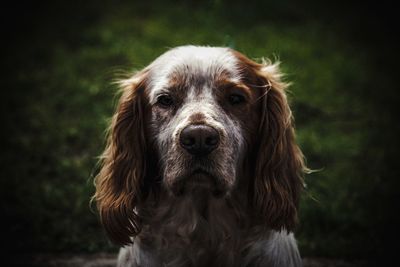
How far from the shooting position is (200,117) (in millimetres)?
3504

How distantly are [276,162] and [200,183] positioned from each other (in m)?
0.62

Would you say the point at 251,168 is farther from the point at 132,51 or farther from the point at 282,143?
the point at 132,51

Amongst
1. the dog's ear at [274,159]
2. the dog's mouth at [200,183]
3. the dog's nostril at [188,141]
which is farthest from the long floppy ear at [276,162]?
the dog's nostril at [188,141]

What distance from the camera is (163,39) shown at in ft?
37.4

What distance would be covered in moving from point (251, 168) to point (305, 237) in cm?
179

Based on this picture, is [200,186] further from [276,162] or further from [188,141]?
[276,162]

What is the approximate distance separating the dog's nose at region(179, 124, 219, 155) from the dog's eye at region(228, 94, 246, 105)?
46 centimetres

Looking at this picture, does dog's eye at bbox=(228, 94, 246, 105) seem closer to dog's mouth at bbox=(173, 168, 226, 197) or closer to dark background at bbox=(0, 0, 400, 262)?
dog's mouth at bbox=(173, 168, 226, 197)

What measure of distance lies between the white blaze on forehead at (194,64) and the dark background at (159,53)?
71cm

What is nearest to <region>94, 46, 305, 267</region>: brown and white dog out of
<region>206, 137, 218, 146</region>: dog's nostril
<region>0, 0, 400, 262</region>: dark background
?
<region>206, 137, 218, 146</region>: dog's nostril

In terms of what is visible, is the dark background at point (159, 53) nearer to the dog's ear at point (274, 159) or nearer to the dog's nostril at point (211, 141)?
the dog's ear at point (274, 159)

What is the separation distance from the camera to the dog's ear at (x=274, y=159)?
3.83 meters

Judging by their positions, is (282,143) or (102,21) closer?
(282,143)

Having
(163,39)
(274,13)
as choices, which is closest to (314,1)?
(274,13)
